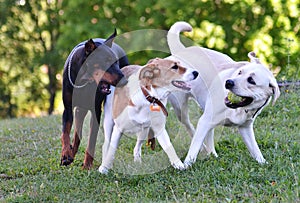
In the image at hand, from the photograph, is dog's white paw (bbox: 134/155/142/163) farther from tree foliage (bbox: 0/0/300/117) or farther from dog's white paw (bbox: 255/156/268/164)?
tree foliage (bbox: 0/0/300/117)

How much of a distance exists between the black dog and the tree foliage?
680 cm

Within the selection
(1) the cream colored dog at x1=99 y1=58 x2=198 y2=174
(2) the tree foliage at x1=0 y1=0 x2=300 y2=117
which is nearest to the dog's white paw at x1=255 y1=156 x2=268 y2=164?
(1) the cream colored dog at x1=99 y1=58 x2=198 y2=174

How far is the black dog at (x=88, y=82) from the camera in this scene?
523 centimetres

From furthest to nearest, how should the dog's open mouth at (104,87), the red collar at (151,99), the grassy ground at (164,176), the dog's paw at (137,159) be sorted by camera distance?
the dog's paw at (137,159) → the dog's open mouth at (104,87) → the red collar at (151,99) → the grassy ground at (164,176)

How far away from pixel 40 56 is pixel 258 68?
50.9 ft

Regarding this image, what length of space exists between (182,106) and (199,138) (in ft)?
3.23

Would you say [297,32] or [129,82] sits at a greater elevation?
[129,82]

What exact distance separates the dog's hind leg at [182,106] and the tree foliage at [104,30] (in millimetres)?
5673

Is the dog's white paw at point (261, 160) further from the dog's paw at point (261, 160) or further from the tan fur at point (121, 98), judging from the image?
the tan fur at point (121, 98)

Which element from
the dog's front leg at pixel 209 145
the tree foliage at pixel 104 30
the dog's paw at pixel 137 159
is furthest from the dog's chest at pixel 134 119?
the tree foliage at pixel 104 30

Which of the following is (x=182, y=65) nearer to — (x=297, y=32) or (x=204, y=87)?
(x=204, y=87)

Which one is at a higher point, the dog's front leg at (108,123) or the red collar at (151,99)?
the red collar at (151,99)

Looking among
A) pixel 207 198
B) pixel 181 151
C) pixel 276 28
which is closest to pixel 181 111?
pixel 181 151

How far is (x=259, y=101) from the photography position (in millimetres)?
4949
